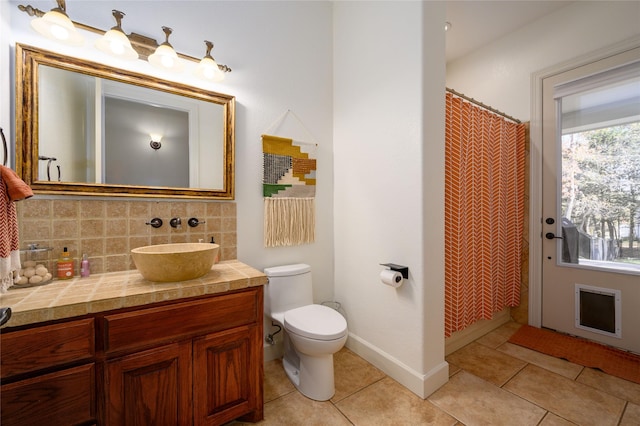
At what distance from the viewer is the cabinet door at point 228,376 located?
1226mm

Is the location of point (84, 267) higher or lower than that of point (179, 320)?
higher

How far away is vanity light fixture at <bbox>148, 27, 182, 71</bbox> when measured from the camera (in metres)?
1.50

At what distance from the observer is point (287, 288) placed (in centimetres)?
188

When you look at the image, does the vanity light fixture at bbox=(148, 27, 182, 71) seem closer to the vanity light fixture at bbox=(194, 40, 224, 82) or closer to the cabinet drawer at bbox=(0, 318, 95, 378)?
the vanity light fixture at bbox=(194, 40, 224, 82)

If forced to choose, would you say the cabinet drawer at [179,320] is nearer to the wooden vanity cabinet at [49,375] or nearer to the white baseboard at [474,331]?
the wooden vanity cabinet at [49,375]

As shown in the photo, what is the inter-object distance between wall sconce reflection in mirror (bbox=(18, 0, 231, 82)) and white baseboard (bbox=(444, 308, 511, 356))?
2.59 metres

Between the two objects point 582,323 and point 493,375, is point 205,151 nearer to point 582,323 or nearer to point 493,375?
point 493,375

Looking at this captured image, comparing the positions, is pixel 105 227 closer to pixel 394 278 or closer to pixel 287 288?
pixel 287 288

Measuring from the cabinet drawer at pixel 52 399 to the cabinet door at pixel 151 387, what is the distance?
0.21 feet

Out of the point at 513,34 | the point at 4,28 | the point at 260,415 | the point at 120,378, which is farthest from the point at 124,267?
the point at 513,34

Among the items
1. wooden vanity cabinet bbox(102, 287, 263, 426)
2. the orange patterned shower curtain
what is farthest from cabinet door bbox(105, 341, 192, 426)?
the orange patterned shower curtain

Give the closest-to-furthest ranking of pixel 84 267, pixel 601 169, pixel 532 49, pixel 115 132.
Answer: pixel 84 267
pixel 115 132
pixel 601 169
pixel 532 49

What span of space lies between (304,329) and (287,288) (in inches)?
16.2

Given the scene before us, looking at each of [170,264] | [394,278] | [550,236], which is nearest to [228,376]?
[170,264]
